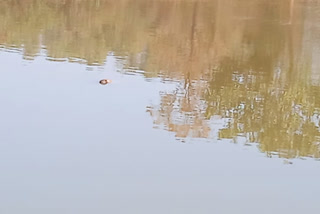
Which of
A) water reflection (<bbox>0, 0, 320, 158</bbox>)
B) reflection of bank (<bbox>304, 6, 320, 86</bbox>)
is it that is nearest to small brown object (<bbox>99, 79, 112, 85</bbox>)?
water reflection (<bbox>0, 0, 320, 158</bbox>)

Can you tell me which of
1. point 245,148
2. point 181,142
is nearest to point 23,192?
point 181,142

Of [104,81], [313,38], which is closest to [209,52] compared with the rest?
[313,38]

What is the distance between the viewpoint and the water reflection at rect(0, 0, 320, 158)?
19.1 ft

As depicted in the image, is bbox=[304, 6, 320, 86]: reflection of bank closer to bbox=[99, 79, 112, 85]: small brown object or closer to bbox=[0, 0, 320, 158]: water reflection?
bbox=[0, 0, 320, 158]: water reflection

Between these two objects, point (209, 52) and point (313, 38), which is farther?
point (313, 38)

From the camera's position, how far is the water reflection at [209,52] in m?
5.81

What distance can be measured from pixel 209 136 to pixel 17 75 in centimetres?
253

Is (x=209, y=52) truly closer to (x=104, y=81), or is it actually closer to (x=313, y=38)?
(x=313, y=38)

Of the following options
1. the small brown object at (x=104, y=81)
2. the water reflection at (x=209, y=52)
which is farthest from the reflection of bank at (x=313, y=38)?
the small brown object at (x=104, y=81)

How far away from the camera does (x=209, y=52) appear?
8758 mm

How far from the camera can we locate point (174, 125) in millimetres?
5684

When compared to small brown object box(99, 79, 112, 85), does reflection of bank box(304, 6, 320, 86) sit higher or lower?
higher

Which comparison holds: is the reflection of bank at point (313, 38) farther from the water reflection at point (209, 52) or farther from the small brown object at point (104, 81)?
the small brown object at point (104, 81)

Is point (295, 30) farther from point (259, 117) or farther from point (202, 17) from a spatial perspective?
point (259, 117)
